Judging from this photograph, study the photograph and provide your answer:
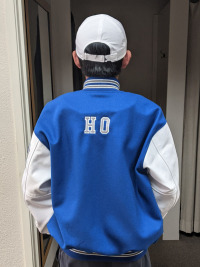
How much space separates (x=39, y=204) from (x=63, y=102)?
41 centimetres

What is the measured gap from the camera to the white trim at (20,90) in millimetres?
1113

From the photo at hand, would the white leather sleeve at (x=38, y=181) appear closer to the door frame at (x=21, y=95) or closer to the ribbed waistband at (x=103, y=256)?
the ribbed waistband at (x=103, y=256)

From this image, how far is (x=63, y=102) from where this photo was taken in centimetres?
81

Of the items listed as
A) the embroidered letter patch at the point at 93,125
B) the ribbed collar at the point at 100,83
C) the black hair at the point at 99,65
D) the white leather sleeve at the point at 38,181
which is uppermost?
the black hair at the point at 99,65

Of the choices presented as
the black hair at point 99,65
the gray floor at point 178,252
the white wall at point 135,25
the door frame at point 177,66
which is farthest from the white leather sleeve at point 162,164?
the white wall at point 135,25

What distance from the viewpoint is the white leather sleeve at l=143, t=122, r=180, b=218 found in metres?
0.80

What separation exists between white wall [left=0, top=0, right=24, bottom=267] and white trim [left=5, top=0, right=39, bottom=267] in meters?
0.03

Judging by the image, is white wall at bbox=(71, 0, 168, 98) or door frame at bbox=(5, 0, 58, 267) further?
white wall at bbox=(71, 0, 168, 98)

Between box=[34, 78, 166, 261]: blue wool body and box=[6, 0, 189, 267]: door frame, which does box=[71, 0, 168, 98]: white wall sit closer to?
box=[6, 0, 189, 267]: door frame

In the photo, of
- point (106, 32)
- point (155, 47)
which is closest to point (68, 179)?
point (106, 32)

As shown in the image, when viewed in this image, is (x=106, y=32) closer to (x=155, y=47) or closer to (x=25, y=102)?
(x=25, y=102)

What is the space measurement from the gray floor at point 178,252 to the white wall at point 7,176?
3.61ft

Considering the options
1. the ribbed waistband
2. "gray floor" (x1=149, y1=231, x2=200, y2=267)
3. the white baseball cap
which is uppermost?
the white baseball cap

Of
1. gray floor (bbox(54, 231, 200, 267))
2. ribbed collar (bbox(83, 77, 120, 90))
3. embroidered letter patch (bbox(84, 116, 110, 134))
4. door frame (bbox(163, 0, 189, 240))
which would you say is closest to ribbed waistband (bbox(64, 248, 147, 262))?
embroidered letter patch (bbox(84, 116, 110, 134))
